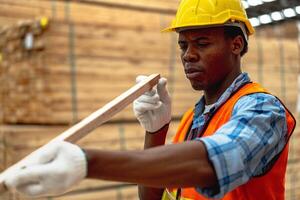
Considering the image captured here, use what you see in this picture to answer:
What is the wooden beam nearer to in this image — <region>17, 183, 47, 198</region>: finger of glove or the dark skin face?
<region>17, 183, 47, 198</region>: finger of glove

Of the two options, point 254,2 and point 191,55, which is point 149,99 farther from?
point 254,2

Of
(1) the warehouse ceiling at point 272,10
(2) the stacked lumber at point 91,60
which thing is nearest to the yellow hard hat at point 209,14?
(2) the stacked lumber at point 91,60

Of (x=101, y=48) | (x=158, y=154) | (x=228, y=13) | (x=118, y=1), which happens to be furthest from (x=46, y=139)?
(x=158, y=154)

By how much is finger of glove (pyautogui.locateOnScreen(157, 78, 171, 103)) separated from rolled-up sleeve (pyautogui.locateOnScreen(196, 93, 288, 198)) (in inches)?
23.3

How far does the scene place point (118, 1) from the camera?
5078mm

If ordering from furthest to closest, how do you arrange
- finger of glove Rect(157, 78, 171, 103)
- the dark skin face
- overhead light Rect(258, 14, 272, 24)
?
1. overhead light Rect(258, 14, 272, 24)
2. finger of glove Rect(157, 78, 171, 103)
3. the dark skin face

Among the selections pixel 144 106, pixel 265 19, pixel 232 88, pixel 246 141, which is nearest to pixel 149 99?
pixel 144 106

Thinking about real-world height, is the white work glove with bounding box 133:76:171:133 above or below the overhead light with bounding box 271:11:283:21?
below

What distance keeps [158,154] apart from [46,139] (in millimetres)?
3019

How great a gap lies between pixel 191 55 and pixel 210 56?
0.25 feet

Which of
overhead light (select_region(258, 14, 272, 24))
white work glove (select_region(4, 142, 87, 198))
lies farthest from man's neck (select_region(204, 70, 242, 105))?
overhead light (select_region(258, 14, 272, 24))

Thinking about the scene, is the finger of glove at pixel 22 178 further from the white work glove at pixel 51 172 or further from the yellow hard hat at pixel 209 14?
the yellow hard hat at pixel 209 14

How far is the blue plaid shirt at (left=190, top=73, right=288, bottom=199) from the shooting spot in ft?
4.38

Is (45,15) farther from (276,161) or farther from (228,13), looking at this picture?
(276,161)
